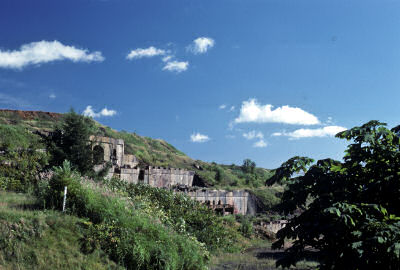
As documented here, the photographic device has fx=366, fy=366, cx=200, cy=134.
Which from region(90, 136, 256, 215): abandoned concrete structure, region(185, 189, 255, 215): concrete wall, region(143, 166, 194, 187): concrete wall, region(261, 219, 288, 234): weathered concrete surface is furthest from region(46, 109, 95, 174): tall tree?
region(261, 219, 288, 234): weathered concrete surface

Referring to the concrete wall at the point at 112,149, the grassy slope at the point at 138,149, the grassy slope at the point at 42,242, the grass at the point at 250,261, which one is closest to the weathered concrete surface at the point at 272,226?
the grass at the point at 250,261

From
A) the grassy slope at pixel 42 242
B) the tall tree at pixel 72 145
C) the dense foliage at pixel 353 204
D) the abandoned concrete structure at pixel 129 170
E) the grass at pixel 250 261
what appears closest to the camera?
the dense foliage at pixel 353 204

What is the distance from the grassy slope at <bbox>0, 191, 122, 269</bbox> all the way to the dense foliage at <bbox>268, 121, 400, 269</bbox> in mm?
6202

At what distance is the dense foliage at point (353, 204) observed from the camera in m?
4.86

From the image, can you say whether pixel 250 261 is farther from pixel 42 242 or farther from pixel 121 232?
pixel 42 242

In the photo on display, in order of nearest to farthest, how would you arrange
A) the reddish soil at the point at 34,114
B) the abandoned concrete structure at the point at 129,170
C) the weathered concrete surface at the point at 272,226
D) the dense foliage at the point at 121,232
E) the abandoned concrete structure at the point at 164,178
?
1. the dense foliage at the point at 121,232
2. the abandoned concrete structure at the point at 129,170
3. the abandoned concrete structure at the point at 164,178
4. the weathered concrete surface at the point at 272,226
5. the reddish soil at the point at 34,114

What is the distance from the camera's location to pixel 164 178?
992 inches

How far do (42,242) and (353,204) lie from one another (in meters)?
8.56

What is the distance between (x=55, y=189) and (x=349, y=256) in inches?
436

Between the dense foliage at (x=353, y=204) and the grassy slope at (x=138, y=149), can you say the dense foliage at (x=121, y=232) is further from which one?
the grassy slope at (x=138, y=149)

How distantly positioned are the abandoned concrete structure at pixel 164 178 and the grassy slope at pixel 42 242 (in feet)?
26.4

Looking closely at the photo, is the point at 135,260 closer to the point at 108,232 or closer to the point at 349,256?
the point at 108,232

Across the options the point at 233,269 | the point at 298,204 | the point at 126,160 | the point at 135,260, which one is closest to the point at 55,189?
the point at 135,260

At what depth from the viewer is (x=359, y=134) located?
20.6 feet
